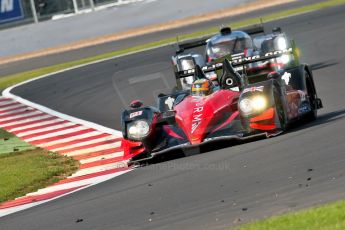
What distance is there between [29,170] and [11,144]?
3475mm

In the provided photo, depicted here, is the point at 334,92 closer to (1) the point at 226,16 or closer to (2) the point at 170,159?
(2) the point at 170,159

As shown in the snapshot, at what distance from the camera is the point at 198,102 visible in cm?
1212

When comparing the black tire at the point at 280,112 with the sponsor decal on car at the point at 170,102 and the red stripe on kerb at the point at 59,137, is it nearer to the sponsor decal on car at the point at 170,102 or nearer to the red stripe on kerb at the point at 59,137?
the sponsor decal on car at the point at 170,102

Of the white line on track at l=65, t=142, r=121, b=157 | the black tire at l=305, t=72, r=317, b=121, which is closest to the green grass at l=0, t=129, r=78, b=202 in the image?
the white line on track at l=65, t=142, r=121, b=157

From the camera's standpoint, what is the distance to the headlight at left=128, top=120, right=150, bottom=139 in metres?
12.1

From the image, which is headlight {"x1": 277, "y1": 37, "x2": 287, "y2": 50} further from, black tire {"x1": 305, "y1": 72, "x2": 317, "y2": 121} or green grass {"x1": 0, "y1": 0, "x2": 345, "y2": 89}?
green grass {"x1": 0, "y1": 0, "x2": 345, "y2": 89}

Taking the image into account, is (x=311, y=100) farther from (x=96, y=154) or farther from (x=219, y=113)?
(x=96, y=154)

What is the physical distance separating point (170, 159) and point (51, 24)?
22.6 m

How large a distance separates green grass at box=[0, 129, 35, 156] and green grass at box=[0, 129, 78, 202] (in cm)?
20

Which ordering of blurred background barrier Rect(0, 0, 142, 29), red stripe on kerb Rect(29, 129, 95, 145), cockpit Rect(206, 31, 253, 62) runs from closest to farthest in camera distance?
red stripe on kerb Rect(29, 129, 95, 145) → cockpit Rect(206, 31, 253, 62) → blurred background barrier Rect(0, 0, 142, 29)

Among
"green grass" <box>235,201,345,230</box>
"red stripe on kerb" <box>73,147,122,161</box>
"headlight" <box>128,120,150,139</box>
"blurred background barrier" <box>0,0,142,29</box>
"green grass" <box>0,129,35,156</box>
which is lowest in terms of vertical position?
"red stripe on kerb" <box>73,147,122,161</box>

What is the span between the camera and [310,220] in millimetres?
6918

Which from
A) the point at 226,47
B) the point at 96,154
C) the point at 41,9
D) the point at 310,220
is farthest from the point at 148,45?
the point at 310,220

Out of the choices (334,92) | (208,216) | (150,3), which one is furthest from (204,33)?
(208,216)
